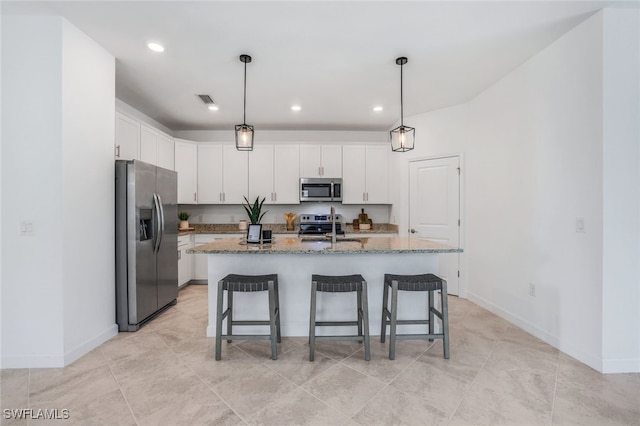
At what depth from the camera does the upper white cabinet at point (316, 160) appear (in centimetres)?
516

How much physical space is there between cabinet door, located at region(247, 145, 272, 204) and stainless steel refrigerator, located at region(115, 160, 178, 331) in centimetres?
173

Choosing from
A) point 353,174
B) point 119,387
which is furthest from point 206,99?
point 119,387

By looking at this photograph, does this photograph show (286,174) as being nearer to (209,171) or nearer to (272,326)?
(209,171)

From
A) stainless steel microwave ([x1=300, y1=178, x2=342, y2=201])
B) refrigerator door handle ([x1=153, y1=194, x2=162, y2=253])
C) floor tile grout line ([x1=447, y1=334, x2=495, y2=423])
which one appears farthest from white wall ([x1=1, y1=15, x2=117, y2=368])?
stainless steel microwave ([x1=300, y1=178, x2=342, y2=201])

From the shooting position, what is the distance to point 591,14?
2.25m

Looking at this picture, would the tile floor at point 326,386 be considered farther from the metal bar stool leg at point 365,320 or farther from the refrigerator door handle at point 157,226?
the refrigerator door handle at point 157,226

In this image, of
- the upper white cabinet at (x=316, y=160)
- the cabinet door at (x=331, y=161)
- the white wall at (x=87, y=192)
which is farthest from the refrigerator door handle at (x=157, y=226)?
the cabinet door at (x=331, y=161)

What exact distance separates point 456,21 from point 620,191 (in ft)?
5.81

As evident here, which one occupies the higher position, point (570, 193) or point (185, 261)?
point (570, 193)

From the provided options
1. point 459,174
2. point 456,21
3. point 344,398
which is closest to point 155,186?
point 344,398

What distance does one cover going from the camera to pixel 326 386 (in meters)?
2.04

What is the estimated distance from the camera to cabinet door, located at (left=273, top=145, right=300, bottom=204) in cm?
514

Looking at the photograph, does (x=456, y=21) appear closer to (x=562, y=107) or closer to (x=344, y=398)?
(x=562, y=107)

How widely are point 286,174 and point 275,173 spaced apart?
190mm
